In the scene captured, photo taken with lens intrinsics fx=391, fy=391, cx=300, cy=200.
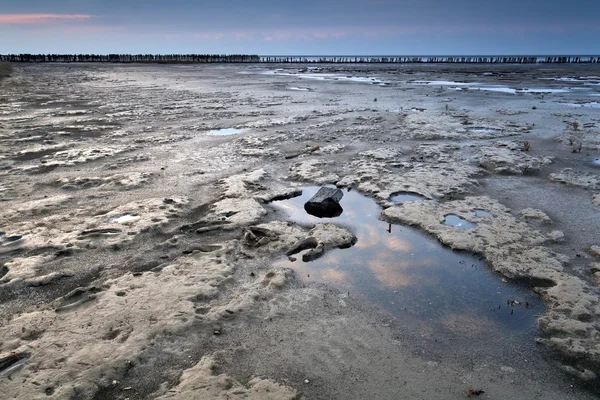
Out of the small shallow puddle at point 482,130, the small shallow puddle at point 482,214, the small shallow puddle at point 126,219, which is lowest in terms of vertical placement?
the small shallow puddle at point 126,219

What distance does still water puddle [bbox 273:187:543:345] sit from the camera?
482 centimetres

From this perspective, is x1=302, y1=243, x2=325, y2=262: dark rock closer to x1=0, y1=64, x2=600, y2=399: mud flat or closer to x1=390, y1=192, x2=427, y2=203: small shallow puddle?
x1=0, y1=64, x2=600, y2=399: mud flat

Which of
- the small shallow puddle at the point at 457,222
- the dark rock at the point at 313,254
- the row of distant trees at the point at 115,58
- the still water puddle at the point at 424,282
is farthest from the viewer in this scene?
the row of distant trees at the point at 115,58

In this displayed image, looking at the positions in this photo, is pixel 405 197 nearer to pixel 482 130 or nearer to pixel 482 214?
pixel 482 214

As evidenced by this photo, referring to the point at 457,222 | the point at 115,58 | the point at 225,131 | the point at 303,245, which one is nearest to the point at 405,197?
the point at 457,222

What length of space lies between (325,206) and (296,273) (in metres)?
2.34

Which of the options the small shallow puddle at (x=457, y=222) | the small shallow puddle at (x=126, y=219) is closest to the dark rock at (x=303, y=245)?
the small shallow puddle at (x=457, y=222)

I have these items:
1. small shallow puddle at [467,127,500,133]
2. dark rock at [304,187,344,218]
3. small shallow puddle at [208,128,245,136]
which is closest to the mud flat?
dark rock at [304,187,344,218]

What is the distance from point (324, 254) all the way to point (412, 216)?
88.1 inches

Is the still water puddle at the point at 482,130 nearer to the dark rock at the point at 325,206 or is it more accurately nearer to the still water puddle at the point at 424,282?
the dark rock at the point at 325,206

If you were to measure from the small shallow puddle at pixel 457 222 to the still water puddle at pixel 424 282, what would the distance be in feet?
2.33

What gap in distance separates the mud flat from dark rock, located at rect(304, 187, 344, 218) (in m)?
0.23

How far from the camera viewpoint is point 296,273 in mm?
5910

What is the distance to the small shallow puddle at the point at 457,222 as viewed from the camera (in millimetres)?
7296
